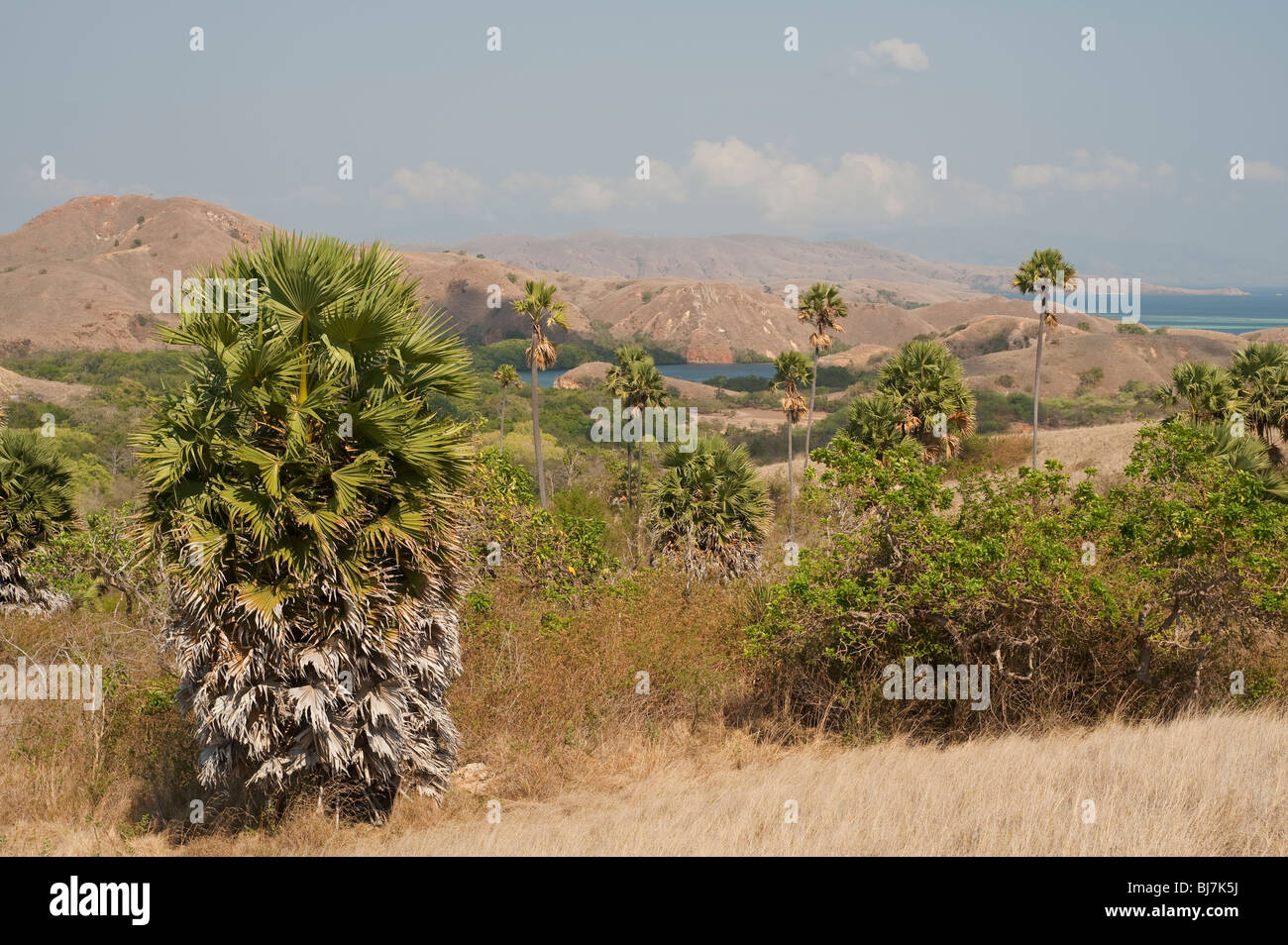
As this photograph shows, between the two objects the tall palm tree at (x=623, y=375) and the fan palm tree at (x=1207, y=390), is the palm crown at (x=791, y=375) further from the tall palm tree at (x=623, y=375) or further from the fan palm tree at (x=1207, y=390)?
the fan palm tree at (x=1207, y=390)

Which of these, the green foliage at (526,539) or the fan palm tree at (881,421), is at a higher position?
the fan palm tree at (881,421)

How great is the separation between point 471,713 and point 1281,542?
9733 millimetres

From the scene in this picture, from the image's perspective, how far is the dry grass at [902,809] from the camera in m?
6.61

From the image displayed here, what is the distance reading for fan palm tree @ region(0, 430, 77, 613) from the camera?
20.2 meters

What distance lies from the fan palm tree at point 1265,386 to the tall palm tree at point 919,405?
785cm

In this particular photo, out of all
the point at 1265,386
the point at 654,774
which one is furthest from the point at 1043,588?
the point at 1265,386

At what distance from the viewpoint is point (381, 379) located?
342 inches

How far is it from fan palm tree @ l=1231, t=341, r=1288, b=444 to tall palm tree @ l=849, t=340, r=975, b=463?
25.8 ft

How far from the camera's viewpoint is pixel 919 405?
31.1m

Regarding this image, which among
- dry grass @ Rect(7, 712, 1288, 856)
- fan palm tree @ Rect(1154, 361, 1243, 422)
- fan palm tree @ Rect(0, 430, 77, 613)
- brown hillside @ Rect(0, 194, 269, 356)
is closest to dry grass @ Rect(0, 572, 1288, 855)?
dry grass @ Rect(7, 712, 1288, 856)

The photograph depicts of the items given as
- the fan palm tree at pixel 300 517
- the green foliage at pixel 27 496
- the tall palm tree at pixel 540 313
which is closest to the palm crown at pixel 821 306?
the tall palm tree at pixel 540 313

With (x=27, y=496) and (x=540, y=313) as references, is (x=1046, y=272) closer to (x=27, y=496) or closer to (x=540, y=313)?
(x=540, y=313)

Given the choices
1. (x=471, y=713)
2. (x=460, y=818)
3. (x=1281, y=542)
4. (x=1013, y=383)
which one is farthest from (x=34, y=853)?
(x=1013, y=383)

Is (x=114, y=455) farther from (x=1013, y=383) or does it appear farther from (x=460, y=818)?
(x=1013, y=383)
